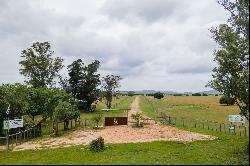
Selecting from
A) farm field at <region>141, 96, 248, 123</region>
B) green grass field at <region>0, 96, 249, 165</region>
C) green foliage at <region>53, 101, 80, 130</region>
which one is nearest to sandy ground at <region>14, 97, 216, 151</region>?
green foliage at <region>53, 101, 80, 130</region>

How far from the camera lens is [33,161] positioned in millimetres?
31500

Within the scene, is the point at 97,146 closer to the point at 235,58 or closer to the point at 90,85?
the point at 235,58

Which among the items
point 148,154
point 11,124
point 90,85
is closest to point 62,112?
point 11,124

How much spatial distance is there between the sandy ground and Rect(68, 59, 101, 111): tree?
38.6m

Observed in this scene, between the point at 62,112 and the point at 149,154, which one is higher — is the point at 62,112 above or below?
above

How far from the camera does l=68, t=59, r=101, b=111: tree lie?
305 feet

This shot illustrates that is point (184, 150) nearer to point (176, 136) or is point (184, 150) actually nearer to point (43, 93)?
point (176, 136)

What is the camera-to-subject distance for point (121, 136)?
4703cm

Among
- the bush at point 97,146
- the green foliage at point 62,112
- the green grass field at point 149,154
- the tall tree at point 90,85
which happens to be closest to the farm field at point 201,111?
the tall tree at point 90,85

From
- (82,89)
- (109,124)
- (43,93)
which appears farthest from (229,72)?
(82,89)

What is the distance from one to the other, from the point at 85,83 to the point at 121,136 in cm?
4739

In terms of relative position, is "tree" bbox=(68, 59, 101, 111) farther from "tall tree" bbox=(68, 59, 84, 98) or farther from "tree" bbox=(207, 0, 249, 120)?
"tree" bbox=(207, 0, 249, 120)

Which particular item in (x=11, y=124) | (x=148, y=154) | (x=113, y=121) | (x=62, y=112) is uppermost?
(x=62, y=112)

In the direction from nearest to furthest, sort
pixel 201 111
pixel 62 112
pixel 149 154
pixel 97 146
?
pixel 149 154
pixel 97 146
pixel 62 112
pixel 201 111
